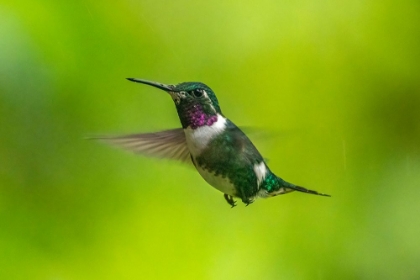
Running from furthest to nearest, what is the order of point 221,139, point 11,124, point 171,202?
point 171,202
point 11,124
point 221,139

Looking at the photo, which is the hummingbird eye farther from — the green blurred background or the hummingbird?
the green blurred background

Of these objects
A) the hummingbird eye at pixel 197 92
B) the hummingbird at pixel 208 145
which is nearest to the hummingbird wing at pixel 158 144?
the hummingbird at pixel 208 145

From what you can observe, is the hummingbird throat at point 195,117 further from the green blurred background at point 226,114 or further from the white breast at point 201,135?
the green blurred background at point 226,114

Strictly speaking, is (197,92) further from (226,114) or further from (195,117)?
(226,114)

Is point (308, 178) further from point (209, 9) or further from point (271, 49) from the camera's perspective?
point (209, 9)

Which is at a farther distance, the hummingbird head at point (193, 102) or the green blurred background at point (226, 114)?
the green blurred background at point (226, 114)

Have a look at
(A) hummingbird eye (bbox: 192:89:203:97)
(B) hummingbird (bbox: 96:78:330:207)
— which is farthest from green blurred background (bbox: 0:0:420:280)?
(A) hummingbird eye (bbox: 192:89:203:97)

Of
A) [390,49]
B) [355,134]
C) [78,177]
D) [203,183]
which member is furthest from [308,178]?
[78,177]

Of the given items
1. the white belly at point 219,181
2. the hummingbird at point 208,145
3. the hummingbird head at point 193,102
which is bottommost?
the white belly at point 219,181
